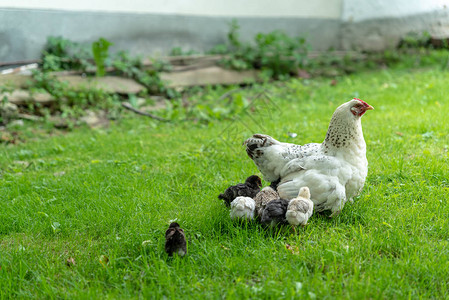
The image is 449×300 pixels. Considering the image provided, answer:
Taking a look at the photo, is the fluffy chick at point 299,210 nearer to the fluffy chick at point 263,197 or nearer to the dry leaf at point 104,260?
the fluffy chick at point 263,197

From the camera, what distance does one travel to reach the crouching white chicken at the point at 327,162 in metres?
3.44

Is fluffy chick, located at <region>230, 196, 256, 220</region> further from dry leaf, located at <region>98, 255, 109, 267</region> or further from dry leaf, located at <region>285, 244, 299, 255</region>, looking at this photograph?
dry leaf, located at <region>98, 255, 109, 267</region>

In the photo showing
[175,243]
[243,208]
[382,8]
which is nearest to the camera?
[175,243]

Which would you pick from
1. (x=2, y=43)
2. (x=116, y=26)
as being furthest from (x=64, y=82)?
(x=116, y=26)

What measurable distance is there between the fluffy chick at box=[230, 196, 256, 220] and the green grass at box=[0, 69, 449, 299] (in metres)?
0.09

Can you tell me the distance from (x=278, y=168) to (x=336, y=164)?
505mm

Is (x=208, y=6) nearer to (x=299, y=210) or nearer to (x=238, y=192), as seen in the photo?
(x=238, y=192)

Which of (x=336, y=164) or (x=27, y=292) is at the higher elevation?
(x=336, y=164)

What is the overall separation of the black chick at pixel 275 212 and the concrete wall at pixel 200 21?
6910 mm

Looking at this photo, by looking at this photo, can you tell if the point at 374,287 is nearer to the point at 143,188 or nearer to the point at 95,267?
the point at 95,267

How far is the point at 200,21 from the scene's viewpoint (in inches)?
407

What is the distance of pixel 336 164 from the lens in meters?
3.48

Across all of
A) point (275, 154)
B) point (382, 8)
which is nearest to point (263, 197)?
point (275, 154)

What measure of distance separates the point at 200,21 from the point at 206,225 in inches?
304
